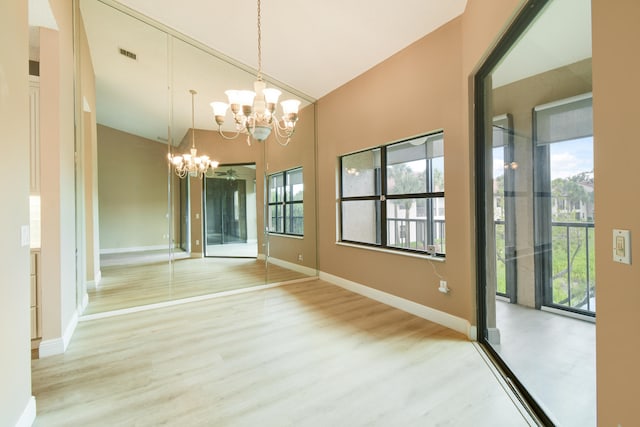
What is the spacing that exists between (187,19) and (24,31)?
2356mm

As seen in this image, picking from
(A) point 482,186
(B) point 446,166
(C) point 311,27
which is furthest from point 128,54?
(A) point 482,186

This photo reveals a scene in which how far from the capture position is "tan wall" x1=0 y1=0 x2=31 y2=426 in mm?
1346

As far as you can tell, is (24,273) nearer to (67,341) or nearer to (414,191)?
(67,341)

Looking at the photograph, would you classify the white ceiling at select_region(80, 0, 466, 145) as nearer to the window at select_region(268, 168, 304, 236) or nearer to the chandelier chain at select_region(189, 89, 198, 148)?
the chandelier chain at select_region(189, 89, 198, 148)

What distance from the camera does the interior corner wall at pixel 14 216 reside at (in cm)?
135

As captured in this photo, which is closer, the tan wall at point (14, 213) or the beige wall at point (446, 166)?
the beige wall at point (446, 166)

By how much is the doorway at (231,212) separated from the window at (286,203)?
0.41 metres

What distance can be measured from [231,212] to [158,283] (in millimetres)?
1913

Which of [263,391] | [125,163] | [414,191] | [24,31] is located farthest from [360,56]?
[263,391]

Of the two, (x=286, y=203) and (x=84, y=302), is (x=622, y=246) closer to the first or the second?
(x=84, y=302)

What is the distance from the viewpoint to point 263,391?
6.15ft

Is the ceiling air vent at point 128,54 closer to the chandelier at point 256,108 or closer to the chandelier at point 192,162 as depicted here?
the chandelier at point 192,162

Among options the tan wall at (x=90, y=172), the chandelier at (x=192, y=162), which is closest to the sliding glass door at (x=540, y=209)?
the chandelier at (x=192, y=162)

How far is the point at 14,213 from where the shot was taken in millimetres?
1457
